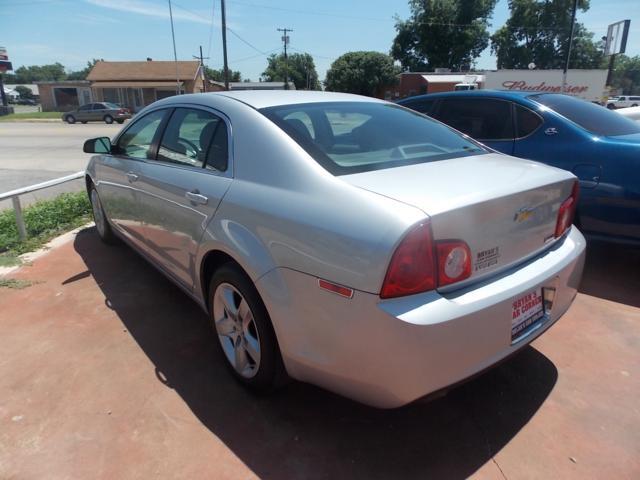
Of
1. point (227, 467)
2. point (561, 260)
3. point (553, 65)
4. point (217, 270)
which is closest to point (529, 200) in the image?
point (561, 260)

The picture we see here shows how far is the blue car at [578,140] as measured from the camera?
368 centimetres

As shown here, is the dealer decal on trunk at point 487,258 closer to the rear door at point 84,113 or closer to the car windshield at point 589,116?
the car windshield at point 589,116

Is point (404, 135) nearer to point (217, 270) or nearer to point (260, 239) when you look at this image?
point (260, 239)

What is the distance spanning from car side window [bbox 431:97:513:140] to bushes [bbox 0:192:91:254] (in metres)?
4.68

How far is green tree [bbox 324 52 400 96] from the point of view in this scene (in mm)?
52281

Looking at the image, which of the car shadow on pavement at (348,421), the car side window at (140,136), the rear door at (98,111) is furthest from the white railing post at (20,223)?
the rear door at (98,111)

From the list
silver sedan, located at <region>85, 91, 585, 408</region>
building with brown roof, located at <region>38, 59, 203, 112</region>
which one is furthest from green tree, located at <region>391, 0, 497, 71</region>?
silver sedan, located at <region>85, 91, 585, 408</region>

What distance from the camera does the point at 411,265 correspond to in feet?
5.66

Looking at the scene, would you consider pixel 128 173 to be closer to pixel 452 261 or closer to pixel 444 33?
pixel 452 261

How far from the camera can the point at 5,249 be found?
486 centimetres

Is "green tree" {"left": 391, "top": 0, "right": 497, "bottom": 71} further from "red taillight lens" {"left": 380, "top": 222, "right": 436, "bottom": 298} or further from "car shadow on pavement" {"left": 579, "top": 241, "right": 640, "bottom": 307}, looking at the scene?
"red taillight lens" {"left": 380, "top": 222, "right": 436, "bottom": 298}

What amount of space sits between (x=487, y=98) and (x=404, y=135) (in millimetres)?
2487

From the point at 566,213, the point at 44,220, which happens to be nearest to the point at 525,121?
the point at 566,213

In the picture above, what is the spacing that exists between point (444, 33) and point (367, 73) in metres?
15.2
